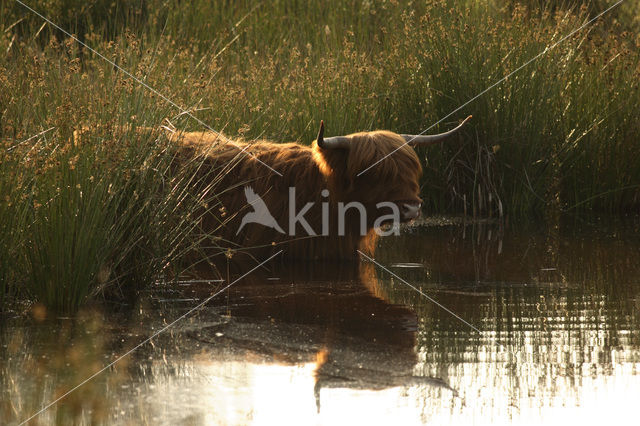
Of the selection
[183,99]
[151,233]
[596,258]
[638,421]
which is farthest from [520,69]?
[638,421]

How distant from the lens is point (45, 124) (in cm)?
557

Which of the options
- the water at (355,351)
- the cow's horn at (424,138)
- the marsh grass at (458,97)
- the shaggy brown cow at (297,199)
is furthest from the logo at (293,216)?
the cow's horn at (424,138)

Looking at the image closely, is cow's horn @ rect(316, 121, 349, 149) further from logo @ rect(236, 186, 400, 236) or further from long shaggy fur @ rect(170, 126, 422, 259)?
logo @ rect(236, 186, 400, 236)

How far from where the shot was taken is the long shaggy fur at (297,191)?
6305 mm

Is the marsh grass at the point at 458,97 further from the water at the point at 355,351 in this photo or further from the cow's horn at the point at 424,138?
the water at the point at 355,351

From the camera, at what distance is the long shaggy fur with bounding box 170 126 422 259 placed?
6.30m

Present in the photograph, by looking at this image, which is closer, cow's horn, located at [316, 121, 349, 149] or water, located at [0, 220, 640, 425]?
water, located at [0, 220, 640, 425]

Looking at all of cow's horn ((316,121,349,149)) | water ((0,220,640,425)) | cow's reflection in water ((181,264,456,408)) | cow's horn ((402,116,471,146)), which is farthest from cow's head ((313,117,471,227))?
cow's reflection in water ((181,264,456,408))

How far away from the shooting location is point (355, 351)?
408 cm

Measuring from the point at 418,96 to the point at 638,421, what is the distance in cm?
495

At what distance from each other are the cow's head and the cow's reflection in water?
0.57m

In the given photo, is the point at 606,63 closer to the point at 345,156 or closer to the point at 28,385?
the point at 345,156

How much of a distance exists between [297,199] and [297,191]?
48 mm

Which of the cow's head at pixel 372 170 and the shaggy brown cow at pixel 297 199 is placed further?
the shaggy brown cow at pixel 297 199
